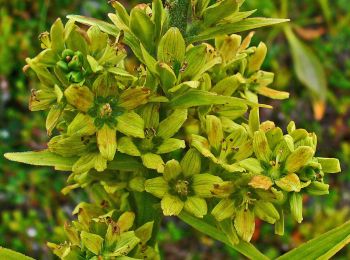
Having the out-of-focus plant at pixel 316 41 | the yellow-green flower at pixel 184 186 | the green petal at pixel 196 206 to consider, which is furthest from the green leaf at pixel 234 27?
the out-of-focus plant at pixel 316 41

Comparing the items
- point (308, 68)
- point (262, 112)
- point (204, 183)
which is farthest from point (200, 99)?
point (308, 68)

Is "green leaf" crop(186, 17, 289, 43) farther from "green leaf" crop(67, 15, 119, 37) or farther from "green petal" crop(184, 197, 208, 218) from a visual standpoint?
"green petal" crop(184, 197, 208, 218)

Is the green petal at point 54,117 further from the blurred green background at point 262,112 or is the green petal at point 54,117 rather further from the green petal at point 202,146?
the blurred green background at point 262,112

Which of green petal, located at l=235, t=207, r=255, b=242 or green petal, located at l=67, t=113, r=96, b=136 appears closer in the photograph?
green petal, located at l=67, t=113, r=96, b=136

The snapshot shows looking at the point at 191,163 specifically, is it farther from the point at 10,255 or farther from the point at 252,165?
the point at 10,255

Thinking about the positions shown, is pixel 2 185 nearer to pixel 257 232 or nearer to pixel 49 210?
pixel 49 210

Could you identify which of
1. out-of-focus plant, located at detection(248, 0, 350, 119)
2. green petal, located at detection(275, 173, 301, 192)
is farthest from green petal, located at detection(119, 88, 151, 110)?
out-of-focus plant, located at detection(248, 0, 350, 119)
